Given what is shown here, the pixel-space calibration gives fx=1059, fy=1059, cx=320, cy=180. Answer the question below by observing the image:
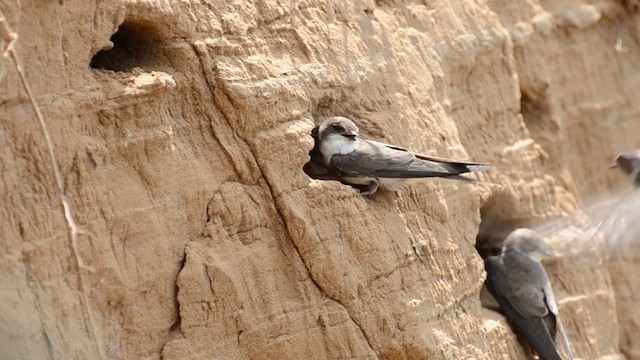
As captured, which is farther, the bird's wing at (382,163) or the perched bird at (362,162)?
the bird's wing at (382,163)

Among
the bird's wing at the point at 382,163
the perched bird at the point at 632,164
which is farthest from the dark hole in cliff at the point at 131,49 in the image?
the perched bird at the point at 632,164

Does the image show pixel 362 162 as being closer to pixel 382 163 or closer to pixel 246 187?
pixel 382 163

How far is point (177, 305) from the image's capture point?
4828 millimetres

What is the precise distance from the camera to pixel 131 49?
16.6 feet

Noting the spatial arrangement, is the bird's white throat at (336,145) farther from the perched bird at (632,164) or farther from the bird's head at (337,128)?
the perched bird at (632,164)

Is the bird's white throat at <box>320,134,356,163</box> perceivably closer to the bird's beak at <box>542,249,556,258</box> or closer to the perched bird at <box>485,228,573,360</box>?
the perched bird at <box>485,228,573,360</box>

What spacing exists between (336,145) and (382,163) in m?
→ 0.32

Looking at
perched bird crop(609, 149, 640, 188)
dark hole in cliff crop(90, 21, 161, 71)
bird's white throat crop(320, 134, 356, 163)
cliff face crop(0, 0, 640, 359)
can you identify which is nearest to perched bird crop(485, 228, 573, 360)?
cliff face crop(0, 0, 640, 359)

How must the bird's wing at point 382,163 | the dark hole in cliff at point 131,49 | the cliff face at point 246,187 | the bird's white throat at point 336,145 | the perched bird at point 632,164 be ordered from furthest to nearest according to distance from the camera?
the perched bird at point 632,164 < the bird's wing at point 382,163 < the bird's white throat at point 336,145 < the dark hole in cliff at point 131,49 < the cliff face at point 246,187

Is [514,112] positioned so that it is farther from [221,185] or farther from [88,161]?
[88,161]

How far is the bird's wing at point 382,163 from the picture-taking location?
18.3 feet

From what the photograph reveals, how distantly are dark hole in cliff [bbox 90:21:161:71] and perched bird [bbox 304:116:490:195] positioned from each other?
99 centimetres

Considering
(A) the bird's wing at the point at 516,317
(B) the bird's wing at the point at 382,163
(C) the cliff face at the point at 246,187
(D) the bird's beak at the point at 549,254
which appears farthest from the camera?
(D) the bird's beak at the point at 549,254

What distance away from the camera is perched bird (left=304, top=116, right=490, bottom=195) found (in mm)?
5418
